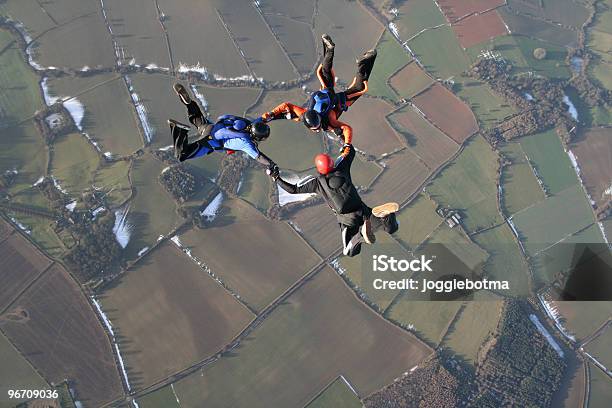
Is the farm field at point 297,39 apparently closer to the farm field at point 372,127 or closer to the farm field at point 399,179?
the farm field at point 372,127

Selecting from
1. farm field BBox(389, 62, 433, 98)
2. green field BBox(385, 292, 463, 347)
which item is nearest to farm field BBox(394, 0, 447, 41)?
farm field BBox(389, 62, 433, 98)

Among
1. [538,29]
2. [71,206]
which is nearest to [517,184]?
[538,29]

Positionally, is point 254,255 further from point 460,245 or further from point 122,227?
point 460,245

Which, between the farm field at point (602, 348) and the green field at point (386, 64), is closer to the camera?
the farm field at point (602, 348)

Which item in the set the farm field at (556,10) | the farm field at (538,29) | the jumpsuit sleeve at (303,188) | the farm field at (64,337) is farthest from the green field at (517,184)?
the farm field at (64,337)

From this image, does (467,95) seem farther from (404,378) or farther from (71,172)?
(71,172)
